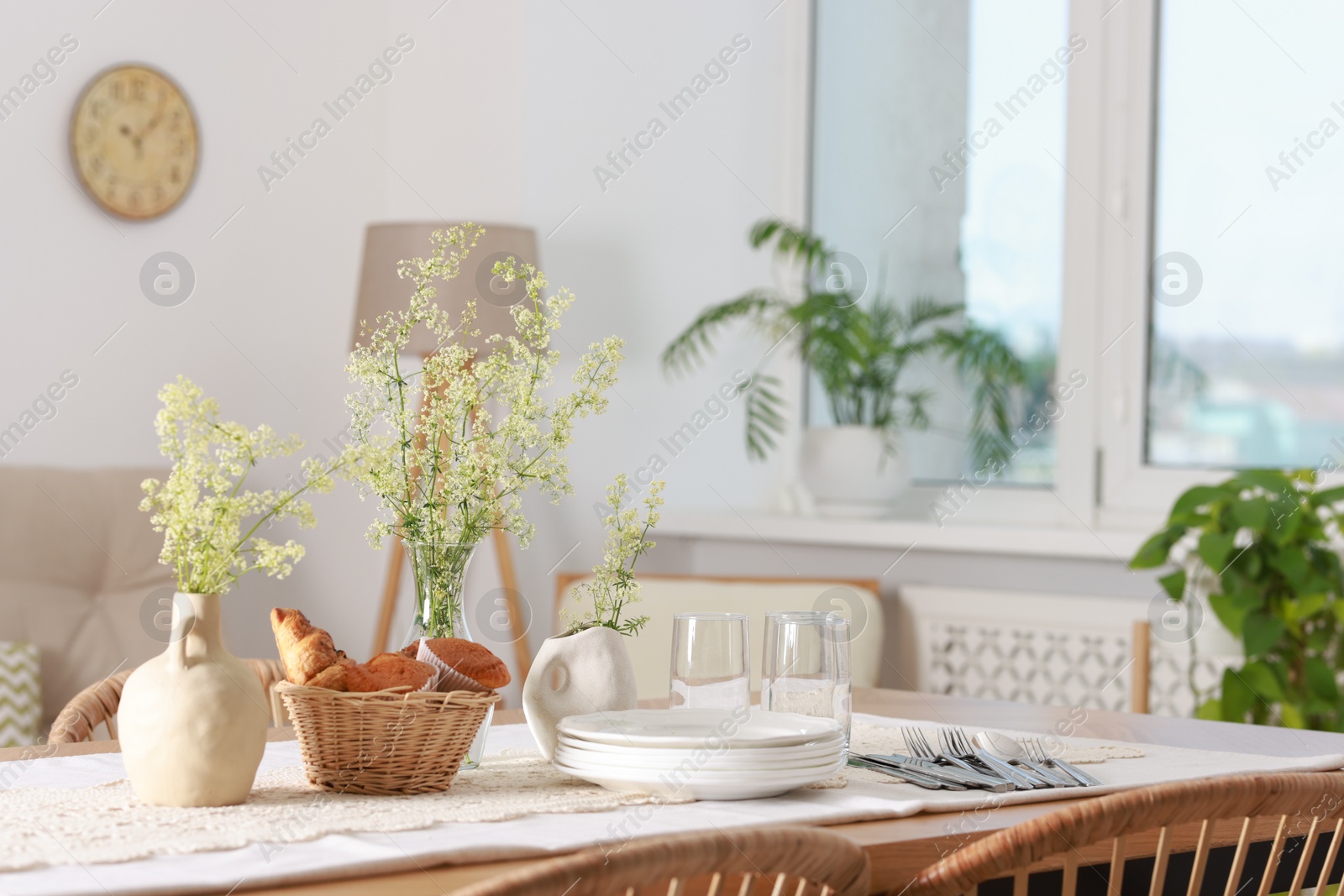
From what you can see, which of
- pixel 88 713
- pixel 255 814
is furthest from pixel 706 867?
pixel 88 713

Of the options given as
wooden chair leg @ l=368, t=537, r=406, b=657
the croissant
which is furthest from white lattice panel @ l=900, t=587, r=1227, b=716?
the croissant

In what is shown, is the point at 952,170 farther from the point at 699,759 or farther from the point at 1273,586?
the point at 699,759

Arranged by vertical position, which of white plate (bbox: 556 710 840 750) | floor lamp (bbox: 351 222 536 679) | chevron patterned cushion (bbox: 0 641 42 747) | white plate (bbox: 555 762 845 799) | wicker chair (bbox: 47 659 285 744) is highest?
floor lamp (bbox: 351 222 536 679)

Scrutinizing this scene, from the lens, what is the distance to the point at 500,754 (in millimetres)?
1374

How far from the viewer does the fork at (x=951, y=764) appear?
1.25 meters

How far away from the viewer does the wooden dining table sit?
36.1 inches

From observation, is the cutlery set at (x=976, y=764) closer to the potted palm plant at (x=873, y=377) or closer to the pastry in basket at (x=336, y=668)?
the pastry in basket at (x=336, y=668)

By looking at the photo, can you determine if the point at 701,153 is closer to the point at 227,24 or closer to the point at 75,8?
the point at 227,24

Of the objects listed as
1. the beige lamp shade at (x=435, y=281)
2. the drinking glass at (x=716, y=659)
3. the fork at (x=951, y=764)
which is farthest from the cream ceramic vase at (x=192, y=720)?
the beige lamp shade at (x=435, y=281)

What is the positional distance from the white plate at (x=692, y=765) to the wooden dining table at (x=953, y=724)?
8 centimetres

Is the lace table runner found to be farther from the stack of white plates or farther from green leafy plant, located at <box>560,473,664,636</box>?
green leafy plant, located at <box>560,473,664,636</box>

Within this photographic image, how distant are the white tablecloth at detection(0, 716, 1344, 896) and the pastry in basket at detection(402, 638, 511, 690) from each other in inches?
5.9

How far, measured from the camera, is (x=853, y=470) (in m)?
3.32

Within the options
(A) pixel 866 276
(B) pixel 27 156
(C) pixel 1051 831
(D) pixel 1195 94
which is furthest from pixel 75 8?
(C) pixel 1051 831
